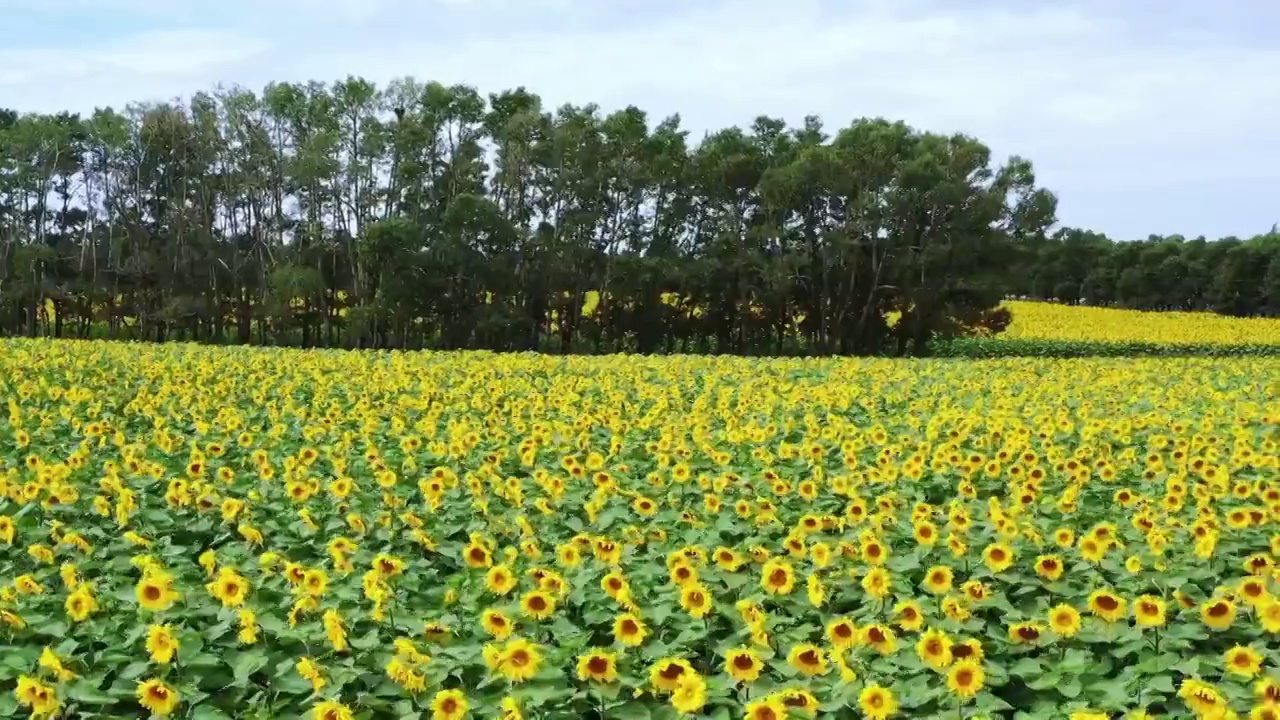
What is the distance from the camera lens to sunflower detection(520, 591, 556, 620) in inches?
143

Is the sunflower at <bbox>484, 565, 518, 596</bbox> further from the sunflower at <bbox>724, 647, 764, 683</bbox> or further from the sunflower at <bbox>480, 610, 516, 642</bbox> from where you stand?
the sunflower at <bbox>724, 647, 764, 683</bbox>

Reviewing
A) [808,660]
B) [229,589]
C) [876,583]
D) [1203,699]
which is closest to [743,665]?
[808,660]

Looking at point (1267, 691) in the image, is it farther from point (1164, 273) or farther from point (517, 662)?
point (1164, 273)

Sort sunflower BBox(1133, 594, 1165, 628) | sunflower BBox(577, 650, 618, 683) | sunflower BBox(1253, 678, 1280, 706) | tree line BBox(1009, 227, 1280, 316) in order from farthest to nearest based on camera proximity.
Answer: tree line BBox(1009, 227, 1280, 316)
sunflower BBox(1133, 594, 1165, 628)
sunflower BBox(577, 650, 618, 683)
sunflower BBox(1253, 678, 1280, 706)

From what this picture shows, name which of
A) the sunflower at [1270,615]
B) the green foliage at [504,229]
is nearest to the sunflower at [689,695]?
the sunflower at [1270,615]

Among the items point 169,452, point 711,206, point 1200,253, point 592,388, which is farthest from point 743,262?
point 1200,253

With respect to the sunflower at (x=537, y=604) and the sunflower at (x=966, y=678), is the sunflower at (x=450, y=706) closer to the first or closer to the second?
the sunflower at (x=537, y=604)

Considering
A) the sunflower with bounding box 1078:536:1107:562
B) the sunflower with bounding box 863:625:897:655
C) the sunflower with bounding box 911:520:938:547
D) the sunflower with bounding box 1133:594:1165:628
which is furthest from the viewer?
the sunflower with bounding box 911:520:938:547

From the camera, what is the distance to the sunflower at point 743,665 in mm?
3102

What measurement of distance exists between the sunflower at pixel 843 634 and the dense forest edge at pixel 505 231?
30.2 m

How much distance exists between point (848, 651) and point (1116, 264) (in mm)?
92230

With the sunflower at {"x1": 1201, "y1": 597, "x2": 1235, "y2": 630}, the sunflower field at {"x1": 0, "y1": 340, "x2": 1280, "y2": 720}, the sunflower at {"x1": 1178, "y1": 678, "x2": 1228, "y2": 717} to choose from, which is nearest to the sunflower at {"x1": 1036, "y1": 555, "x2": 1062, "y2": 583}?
the sunflower field at {"x1": 0, "y1": 340, "x2": 1280, "y2": 720}

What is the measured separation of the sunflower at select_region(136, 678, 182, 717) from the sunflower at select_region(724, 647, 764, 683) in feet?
5.19

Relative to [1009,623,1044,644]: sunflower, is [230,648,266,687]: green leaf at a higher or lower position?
lower
